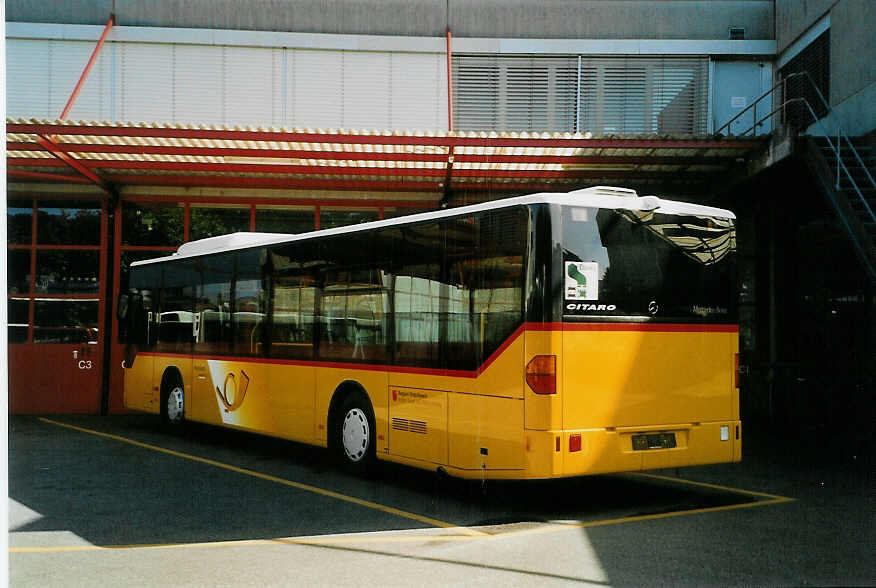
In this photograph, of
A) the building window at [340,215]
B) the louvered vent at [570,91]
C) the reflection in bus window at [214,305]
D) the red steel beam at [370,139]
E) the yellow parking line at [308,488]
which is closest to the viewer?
the yellow parking line at [308,488]

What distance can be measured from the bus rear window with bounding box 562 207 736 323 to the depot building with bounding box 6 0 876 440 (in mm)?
7504

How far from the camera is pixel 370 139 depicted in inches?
527

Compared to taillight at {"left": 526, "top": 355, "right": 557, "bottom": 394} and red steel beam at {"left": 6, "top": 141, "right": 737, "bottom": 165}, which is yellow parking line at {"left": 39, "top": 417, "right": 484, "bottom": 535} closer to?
taillight at {"left": 526, "top": 355, "right": 557, "bottom": 394}

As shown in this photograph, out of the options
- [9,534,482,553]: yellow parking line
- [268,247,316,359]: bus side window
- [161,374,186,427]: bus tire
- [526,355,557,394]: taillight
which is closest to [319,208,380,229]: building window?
[161,374,186,427]: bus tire

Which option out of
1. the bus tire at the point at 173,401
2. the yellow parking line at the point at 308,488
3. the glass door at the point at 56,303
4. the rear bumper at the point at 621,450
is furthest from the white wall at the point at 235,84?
the rear bumper at the point at 621,450

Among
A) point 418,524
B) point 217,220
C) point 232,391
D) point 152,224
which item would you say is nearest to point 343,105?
point 217,220

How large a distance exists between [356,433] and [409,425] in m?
1.07

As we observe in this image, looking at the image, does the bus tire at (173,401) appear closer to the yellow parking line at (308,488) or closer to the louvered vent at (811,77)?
the yellow parking line at (308,488)

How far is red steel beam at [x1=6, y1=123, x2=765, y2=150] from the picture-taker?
13.1m

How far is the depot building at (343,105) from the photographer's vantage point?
1706 centimetres

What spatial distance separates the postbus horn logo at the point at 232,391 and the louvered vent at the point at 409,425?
3.48 metres

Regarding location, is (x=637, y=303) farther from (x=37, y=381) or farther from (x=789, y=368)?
(x=37, y=381)

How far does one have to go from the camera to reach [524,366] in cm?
796

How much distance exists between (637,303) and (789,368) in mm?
8892
